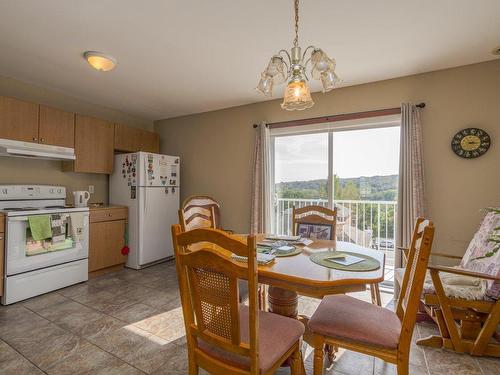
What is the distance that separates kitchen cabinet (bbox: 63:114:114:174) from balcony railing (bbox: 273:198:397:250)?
8.52ft

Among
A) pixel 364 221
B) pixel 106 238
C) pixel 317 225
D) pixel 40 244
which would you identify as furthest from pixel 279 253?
pixel 106 238

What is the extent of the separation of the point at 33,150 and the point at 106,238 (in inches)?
54.0

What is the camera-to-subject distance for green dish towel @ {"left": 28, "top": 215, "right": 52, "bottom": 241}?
109 inches

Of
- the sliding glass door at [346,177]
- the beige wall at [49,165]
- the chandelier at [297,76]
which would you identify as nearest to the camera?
the chandelier at [297,76]

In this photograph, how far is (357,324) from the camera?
1382mm

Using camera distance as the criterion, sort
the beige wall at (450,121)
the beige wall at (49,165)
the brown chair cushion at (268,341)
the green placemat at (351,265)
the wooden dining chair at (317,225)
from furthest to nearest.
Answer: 1. the beige wall at (49,165)
2. the beige wall at (450,121)
3. the wooden dining chair at (317,225)
4. the green placemat at (351,265)
5. the brown chair cushion at (268,341)

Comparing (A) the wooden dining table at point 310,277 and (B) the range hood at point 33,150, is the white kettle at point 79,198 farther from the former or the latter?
(A) the wooden dining table at point 310,277

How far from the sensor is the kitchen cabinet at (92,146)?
354 centimetres

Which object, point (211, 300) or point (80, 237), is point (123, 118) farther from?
point (211, 300)

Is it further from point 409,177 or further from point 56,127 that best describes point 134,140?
point 409,177

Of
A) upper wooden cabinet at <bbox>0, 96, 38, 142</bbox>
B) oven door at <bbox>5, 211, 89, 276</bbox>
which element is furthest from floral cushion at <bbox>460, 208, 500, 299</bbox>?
upper wooden cabinet at <bbox>0, 96, 38, 142</bbox>

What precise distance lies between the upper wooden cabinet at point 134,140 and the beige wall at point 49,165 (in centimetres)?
40

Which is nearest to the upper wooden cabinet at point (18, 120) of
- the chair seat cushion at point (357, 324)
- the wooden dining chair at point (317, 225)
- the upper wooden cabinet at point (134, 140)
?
the upper wooden cabinet at point (134, 140)

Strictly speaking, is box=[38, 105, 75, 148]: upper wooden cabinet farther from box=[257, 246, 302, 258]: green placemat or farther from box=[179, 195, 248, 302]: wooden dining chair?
box=[257, 246, 302, 258]: green placemat
